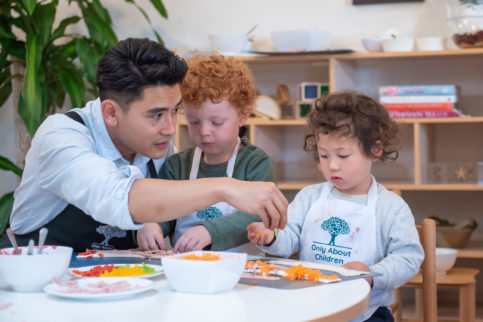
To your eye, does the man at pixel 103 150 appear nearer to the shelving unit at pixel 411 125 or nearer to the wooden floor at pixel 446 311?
the shelving unit at pixel 411 125

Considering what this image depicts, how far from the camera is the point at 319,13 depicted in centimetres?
368

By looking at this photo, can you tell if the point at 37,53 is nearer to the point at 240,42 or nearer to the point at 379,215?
the point at 240,42

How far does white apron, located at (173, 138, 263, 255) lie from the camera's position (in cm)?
190

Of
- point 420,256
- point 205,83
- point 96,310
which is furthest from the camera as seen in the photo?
point 205,83

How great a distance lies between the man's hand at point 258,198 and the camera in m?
1.27

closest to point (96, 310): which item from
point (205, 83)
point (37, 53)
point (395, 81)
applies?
point (205, 83)

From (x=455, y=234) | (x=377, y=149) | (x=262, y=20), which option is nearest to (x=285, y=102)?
(x=262, y=20)

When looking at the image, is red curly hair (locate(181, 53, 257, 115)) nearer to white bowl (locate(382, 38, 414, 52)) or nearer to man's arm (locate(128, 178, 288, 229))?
man's arm (locate(128, 178, 288, 229))

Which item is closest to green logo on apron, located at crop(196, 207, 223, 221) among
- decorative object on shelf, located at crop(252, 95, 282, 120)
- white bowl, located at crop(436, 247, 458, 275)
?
white bowl, located at crop(436, 247, 458, 275)

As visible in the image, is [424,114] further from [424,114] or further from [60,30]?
[60,30]

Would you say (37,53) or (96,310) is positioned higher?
(37,53)

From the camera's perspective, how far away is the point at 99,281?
120 cm

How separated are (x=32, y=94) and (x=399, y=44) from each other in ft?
5.77

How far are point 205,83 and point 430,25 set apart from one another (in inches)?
78.5
